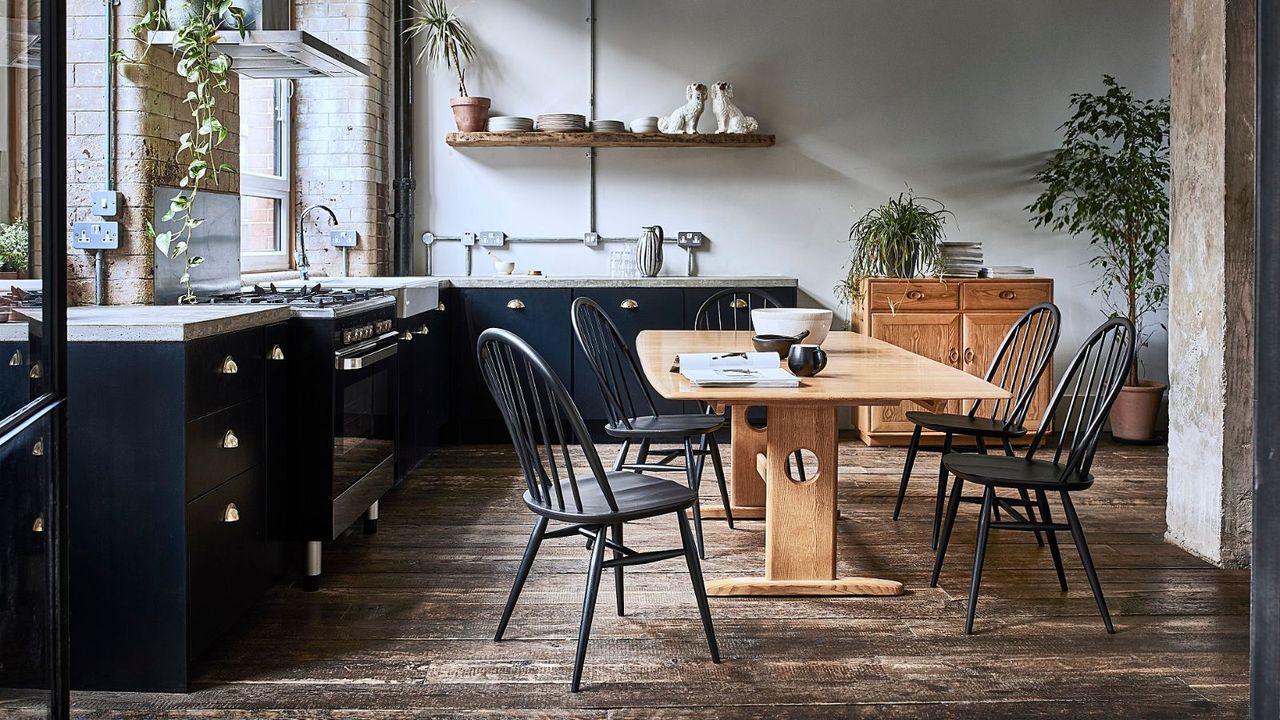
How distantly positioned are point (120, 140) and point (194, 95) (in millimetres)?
289

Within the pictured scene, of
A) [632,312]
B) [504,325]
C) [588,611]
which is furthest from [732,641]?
[504,325]

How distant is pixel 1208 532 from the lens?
350 centimetres

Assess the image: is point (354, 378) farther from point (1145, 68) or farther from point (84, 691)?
point (1145, 68)

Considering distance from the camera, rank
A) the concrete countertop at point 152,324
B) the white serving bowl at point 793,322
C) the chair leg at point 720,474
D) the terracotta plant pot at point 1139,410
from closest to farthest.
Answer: the concrete countertop at point 152,324 < the white serving bowl at point 793,322 < the chair leg at point 720,474 < the terracotta plant pot at point 1139,410

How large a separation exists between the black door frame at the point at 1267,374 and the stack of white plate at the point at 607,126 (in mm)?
5163

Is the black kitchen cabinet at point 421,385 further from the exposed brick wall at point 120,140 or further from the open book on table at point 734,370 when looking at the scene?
the open book on table at point 734,370

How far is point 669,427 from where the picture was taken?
3588mm

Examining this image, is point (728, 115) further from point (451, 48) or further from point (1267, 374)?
point (1267, 374)

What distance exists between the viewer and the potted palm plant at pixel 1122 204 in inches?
218

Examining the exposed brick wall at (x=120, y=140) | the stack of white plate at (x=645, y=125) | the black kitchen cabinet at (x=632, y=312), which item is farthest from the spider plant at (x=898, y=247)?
the exposed brick wall at (x=120, y=140)

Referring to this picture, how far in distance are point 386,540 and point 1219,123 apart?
10.1 ft

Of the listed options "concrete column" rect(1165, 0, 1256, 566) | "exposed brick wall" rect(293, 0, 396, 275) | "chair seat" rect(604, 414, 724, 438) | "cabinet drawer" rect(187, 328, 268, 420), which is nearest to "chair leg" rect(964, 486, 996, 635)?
"chair seat" rect(604, 414, 724, 438)

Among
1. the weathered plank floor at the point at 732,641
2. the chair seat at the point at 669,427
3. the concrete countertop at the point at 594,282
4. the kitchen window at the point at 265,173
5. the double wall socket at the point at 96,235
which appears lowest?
the weathered plank floor at the point at 732,641

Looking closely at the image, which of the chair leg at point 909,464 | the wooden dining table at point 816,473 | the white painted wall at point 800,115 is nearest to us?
the wooden dining table at point 816,473
